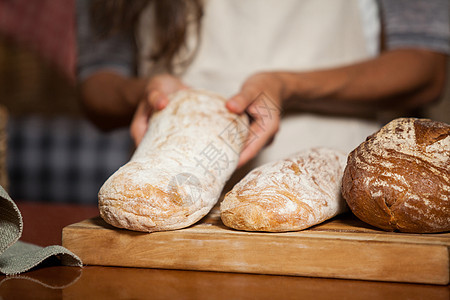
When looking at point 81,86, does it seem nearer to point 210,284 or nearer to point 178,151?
point 178,151

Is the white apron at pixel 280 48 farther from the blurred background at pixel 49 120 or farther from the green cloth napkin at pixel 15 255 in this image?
the blurred background at pixel 49 120

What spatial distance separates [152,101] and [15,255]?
1.39ft

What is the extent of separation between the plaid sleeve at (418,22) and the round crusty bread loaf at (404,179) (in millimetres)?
655

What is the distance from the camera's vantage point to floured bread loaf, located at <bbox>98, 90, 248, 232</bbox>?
27.1 inches

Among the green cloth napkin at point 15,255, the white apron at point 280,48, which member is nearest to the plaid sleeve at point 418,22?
the white apron at point 280,48

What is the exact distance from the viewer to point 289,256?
2.11 feet

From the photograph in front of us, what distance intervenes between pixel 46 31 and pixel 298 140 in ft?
7.65

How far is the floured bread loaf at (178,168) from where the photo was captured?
0.69 meters

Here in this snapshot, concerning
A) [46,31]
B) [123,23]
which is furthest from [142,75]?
[46,31]

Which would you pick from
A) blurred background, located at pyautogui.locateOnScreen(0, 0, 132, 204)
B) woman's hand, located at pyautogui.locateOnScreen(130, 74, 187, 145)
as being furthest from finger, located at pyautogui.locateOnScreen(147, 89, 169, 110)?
blurred background, located at pyautogui.locateOnScreen(0, 0, 132, 204)

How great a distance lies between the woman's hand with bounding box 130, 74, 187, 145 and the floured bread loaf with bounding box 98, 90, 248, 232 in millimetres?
30

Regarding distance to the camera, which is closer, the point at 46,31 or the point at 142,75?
the point at 142,75

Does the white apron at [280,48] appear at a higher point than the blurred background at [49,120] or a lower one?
higher

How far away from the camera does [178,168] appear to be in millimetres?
765
